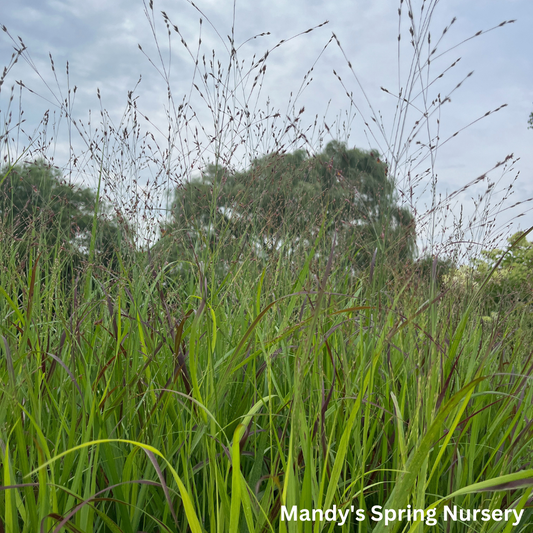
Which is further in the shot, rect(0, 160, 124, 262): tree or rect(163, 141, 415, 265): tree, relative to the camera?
rect(0, 160, 124, 262): tree

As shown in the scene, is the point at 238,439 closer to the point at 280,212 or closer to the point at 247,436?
the point at 247,436

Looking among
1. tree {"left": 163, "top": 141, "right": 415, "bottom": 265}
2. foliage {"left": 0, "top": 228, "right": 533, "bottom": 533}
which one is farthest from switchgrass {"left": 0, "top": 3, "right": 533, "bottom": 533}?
tree {"left": 163, "top": 141, "right": 415, "bottom": 265}

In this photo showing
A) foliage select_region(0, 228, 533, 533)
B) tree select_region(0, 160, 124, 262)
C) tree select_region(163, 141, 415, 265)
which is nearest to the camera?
foliage select_region(0, 228, 533, 533)

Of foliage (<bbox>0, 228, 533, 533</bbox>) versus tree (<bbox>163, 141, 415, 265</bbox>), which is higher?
tree (<bbox>163, 141, 415, 265</bbox>)

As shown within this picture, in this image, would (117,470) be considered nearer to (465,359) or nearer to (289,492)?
(289,492)

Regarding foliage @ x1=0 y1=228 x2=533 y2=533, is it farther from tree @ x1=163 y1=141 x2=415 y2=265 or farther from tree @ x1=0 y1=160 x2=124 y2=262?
tree @ x1=0 y1=160 x2=124 y2=262

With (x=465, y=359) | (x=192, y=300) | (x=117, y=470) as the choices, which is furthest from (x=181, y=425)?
(x=465, y=359)

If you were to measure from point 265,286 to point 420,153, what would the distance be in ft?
3.09

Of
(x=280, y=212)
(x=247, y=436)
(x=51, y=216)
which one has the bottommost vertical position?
(x=247, y=436)

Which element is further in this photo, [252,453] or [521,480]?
[252,453]

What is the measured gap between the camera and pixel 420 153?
1.60 metres

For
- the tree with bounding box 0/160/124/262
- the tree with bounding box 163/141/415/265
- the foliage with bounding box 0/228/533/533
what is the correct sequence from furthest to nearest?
the tree with bounding box 0/160/124/262 < the tree with bounding box 163/141/415/265 < the foliage with bounding box 0/228/533/533

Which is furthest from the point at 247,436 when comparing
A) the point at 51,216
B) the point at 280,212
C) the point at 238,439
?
Result: the point at 280,212

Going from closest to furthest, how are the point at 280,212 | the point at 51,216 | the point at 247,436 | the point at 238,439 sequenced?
the point at 238,439 → the point at 247,436 → the point at 51,216 → the point at 280,212
